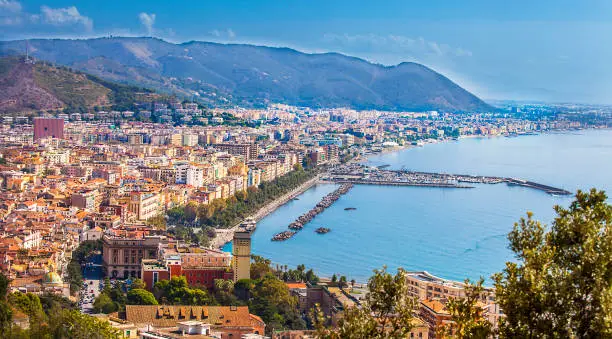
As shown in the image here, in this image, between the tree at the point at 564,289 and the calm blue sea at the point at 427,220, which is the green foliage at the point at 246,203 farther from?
the tree at the point at 564,289

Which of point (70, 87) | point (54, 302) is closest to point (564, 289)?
point (54, 302)

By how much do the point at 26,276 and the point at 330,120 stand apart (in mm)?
36250

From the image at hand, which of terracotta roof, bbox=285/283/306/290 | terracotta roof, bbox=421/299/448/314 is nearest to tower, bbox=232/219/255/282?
terracotta roof, bbox=285/283/306/290

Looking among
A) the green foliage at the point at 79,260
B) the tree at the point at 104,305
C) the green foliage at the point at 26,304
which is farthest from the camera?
the green foliage at the point at 79,260

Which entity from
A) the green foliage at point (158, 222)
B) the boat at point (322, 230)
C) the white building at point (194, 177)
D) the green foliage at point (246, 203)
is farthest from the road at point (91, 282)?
the white building at point (194, 177)

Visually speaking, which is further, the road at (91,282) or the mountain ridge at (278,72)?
the mountain ridge at (278,72)

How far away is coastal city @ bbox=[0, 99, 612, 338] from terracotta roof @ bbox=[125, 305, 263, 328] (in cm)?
1

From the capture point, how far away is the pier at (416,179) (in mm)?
20203

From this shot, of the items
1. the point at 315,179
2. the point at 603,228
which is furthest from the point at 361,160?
the point at 603,228

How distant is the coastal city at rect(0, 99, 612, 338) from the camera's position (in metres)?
7.02

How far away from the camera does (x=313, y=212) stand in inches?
593

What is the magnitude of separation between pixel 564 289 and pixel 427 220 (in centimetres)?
1232

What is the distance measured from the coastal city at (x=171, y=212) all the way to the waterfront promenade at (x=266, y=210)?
0.04 metres

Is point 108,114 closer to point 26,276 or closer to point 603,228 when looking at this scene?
point 26,276
